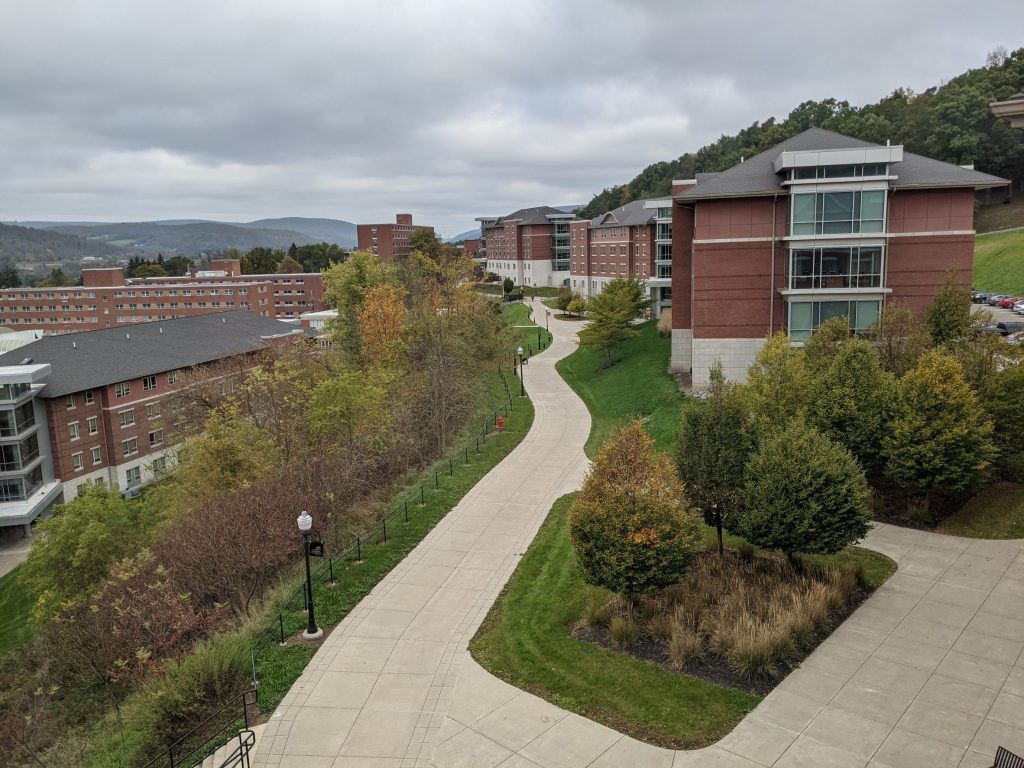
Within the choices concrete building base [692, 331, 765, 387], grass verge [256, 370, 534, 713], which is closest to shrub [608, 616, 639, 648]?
grass verge [256, 370, 534, 713]

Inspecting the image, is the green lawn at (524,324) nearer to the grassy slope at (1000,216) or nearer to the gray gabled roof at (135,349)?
the gray gabled roof at (135,349)

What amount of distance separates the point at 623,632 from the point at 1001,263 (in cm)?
7412

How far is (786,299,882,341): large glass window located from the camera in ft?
105

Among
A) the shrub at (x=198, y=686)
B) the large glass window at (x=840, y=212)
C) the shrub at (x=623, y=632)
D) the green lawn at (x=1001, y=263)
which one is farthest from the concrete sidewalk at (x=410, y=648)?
the green lawn at (x=1001, y=263)

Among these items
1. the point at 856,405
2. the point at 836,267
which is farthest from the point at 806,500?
the point at 836,267

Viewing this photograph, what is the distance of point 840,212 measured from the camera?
103 ft

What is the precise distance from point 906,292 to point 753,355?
280 inches

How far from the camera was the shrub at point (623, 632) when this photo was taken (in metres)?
13.8

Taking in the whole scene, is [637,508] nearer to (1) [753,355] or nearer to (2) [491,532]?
(2) [491,532]

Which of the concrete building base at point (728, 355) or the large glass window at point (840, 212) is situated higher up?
the large glass window at point (840, 212)

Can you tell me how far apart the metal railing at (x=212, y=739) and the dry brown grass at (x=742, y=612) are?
6655 millimetres

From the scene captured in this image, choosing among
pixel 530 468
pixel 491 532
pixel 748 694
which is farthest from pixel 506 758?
pixel 530 468

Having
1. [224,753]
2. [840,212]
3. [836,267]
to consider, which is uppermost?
[840,212]

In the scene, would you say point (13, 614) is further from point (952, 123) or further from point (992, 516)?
point (952, 123)
